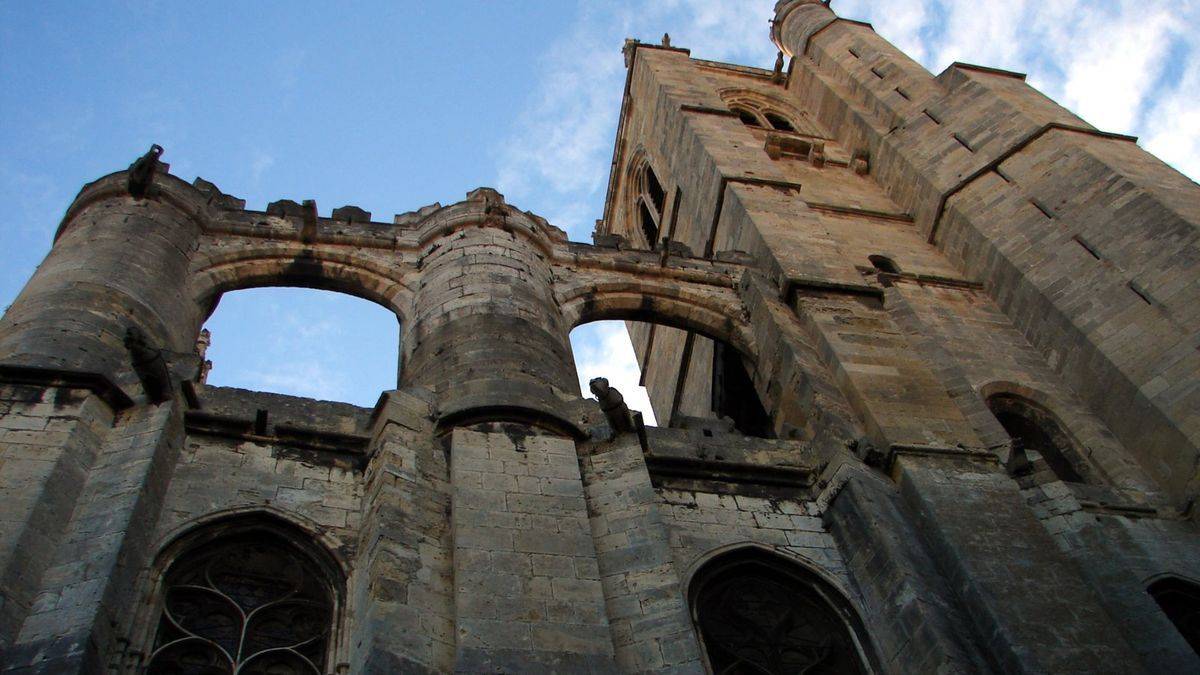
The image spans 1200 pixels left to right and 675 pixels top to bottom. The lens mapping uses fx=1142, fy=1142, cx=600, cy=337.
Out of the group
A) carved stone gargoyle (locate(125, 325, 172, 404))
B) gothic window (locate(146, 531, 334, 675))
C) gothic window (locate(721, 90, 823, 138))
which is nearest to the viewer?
gothic window (locate(146, 531, 334, 675))

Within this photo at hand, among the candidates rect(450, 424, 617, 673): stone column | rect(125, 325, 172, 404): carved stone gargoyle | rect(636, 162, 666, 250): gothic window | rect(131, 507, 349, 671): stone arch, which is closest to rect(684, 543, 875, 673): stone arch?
rect(450, 424, 617, 673): stone column

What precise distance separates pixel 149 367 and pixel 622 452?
312 centimetres

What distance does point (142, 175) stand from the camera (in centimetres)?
1052

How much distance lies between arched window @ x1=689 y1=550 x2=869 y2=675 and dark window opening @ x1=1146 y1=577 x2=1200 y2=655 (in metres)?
2.40

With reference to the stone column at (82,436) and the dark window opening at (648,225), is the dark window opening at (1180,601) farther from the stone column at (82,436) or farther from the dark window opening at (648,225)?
the dark window opening at (648,225)

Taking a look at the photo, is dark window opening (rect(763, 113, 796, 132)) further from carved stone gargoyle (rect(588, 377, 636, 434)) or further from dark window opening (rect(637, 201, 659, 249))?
carved stone gargoyle (rect(588, 377, 636, 434))

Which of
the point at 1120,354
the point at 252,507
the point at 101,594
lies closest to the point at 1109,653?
the point at 1120,354

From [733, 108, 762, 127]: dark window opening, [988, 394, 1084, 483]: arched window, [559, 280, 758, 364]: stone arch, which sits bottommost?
[988, 394, 1084, 483]: arched window

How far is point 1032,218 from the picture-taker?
12656 mm

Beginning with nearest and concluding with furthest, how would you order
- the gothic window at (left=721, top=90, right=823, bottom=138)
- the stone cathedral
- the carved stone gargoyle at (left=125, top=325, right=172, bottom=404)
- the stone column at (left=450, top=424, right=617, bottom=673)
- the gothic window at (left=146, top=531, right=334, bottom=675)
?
the stone column at (left=450, top=424, right=617, bottom=673) → the gothic window at (left=146, top=531, right=334, bottom=675) → the stone cathedral → the carved stone gargoyle at (left=125, top=325, right=172, bottom=404) → the gothic window at (left=721, top=90, right=823, bottom=138)

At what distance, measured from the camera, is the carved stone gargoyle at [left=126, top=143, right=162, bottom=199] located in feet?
34.3

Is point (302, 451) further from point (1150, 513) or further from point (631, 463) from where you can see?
point (1150, 513)

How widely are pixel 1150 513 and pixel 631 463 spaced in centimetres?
425

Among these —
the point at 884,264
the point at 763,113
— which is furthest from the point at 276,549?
the point at 763,113
